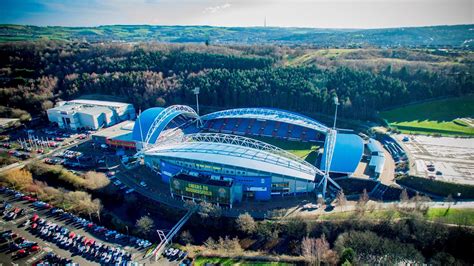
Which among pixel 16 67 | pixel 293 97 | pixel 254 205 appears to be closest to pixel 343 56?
pixel 293 97

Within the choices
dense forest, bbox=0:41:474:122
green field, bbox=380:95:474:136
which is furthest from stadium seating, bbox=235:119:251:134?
green field, bbox=380:95:474:136

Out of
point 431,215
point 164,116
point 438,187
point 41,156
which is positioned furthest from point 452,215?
point 41,156

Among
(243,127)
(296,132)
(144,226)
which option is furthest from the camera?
(243,127)

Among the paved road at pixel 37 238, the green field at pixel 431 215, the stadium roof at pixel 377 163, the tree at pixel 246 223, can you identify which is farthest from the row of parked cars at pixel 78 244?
the stadium roof at pixel 377 163

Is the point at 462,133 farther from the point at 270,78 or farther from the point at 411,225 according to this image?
the point at 270,78

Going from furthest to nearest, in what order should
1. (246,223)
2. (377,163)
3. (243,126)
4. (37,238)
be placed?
(243,126) → (377,163) → (37,238) → (246,223)

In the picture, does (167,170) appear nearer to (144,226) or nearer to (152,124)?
(144,226)
